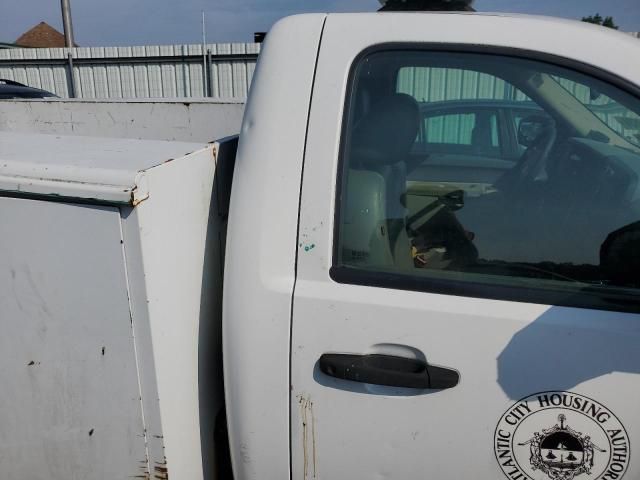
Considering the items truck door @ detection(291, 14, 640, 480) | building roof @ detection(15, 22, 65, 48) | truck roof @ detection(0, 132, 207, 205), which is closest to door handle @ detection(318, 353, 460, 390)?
truck door @ detection(291, 14, 640, 480)

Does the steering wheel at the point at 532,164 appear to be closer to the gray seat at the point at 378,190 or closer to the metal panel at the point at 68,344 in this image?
the gray seat at the point at 378,190

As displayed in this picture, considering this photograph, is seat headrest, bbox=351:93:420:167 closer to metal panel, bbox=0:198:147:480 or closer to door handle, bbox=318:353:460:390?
door handle, bbox=318:353:460:390

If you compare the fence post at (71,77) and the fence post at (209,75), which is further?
the fence post at (71,77)

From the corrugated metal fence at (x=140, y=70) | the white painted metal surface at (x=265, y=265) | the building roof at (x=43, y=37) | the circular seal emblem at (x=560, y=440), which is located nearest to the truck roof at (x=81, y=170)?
the white painted metal surface at (x=265, y=265)

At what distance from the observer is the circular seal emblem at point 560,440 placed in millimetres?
1228

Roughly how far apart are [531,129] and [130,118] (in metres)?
1.91

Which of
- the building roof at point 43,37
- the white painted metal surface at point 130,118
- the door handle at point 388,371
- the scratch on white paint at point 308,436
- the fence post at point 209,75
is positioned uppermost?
the building roof at point 43,37

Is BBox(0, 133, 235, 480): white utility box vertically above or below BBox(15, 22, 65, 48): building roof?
below

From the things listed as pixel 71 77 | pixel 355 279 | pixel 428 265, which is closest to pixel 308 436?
pixel 355 279

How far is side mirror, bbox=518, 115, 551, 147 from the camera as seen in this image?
1.48 m

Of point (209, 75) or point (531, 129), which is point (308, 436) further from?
point (209, 75)

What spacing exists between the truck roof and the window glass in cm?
49

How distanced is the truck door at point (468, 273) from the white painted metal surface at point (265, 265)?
4 cm

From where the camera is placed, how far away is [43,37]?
37656 mm
